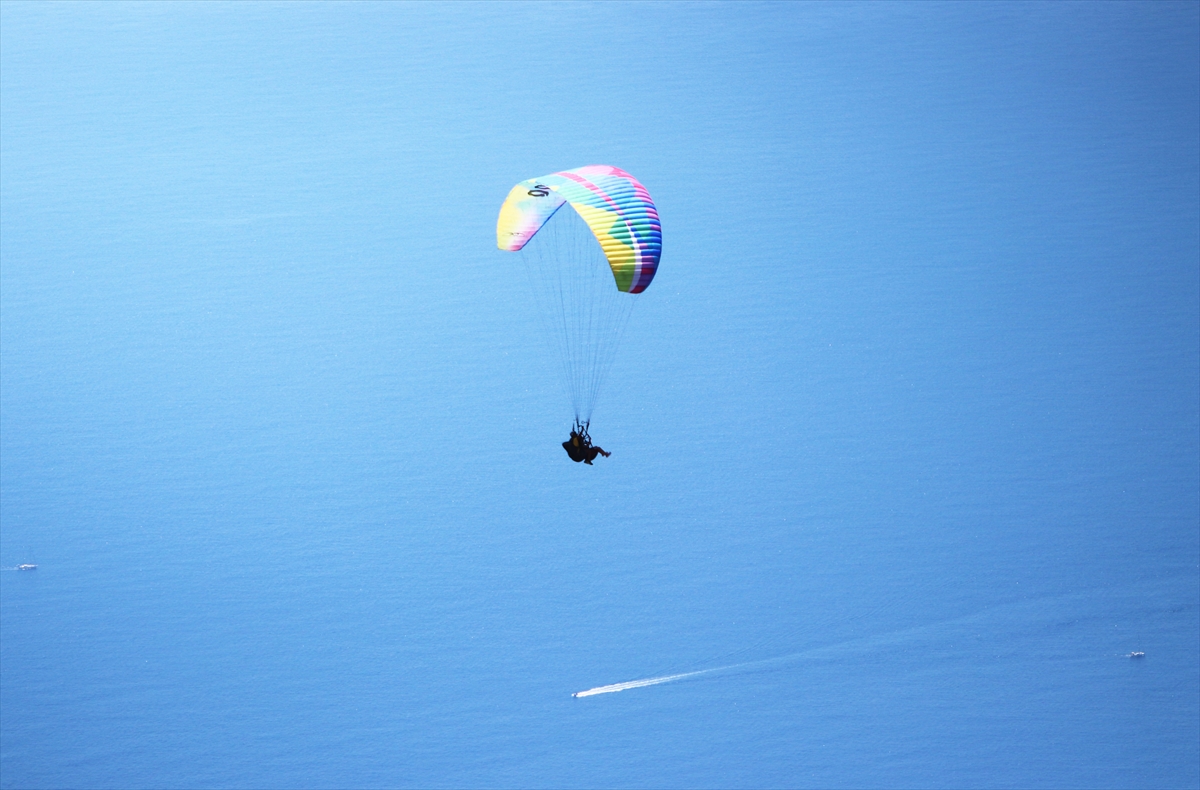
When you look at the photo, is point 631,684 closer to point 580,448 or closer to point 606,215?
point 580,448

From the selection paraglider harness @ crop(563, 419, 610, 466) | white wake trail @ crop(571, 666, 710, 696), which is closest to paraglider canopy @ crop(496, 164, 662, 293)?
paraglider harness @ crop(563, 419, 610, 466)

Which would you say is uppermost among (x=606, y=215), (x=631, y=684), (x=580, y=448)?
(x=606, y=215)

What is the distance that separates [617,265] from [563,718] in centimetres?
519

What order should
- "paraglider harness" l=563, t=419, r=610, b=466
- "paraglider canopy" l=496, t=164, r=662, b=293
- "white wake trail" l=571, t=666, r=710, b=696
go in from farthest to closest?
"white wake trail" l=571, t=666, r=710, b=696
"paraglider harness" l=563, t=419, r=610, b=466
"paraglider canopy" l=496, t=164, r=662, b=293

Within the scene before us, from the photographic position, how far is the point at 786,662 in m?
16.4

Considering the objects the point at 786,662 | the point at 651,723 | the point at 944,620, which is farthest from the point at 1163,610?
the point at 651,723

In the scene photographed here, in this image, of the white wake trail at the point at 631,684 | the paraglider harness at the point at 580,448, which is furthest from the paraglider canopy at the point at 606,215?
the white wake trail at the point at 631,684

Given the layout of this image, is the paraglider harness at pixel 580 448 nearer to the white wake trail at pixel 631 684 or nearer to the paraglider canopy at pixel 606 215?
the paraglider canopy at pixel 606 215

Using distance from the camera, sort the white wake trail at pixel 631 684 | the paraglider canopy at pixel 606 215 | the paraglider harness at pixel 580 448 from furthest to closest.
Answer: the white wake trail at pixel 631 684 → the paraglider harness at pixel 580 448 → the paraglider canopy at pixel 606 215

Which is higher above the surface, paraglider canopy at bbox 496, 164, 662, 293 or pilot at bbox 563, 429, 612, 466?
paraglider canopy at bbox 496, 164, 662, 293

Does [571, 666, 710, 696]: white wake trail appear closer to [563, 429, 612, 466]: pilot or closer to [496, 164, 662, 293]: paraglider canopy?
[563, 429, 612, 466]: pilot

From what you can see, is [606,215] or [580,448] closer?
[606,215]

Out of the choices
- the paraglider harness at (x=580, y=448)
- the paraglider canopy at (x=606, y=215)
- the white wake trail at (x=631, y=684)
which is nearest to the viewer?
the paraglider canopy at (x=606, y=215)

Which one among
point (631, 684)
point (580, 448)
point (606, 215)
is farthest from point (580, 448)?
point (631, 684)
